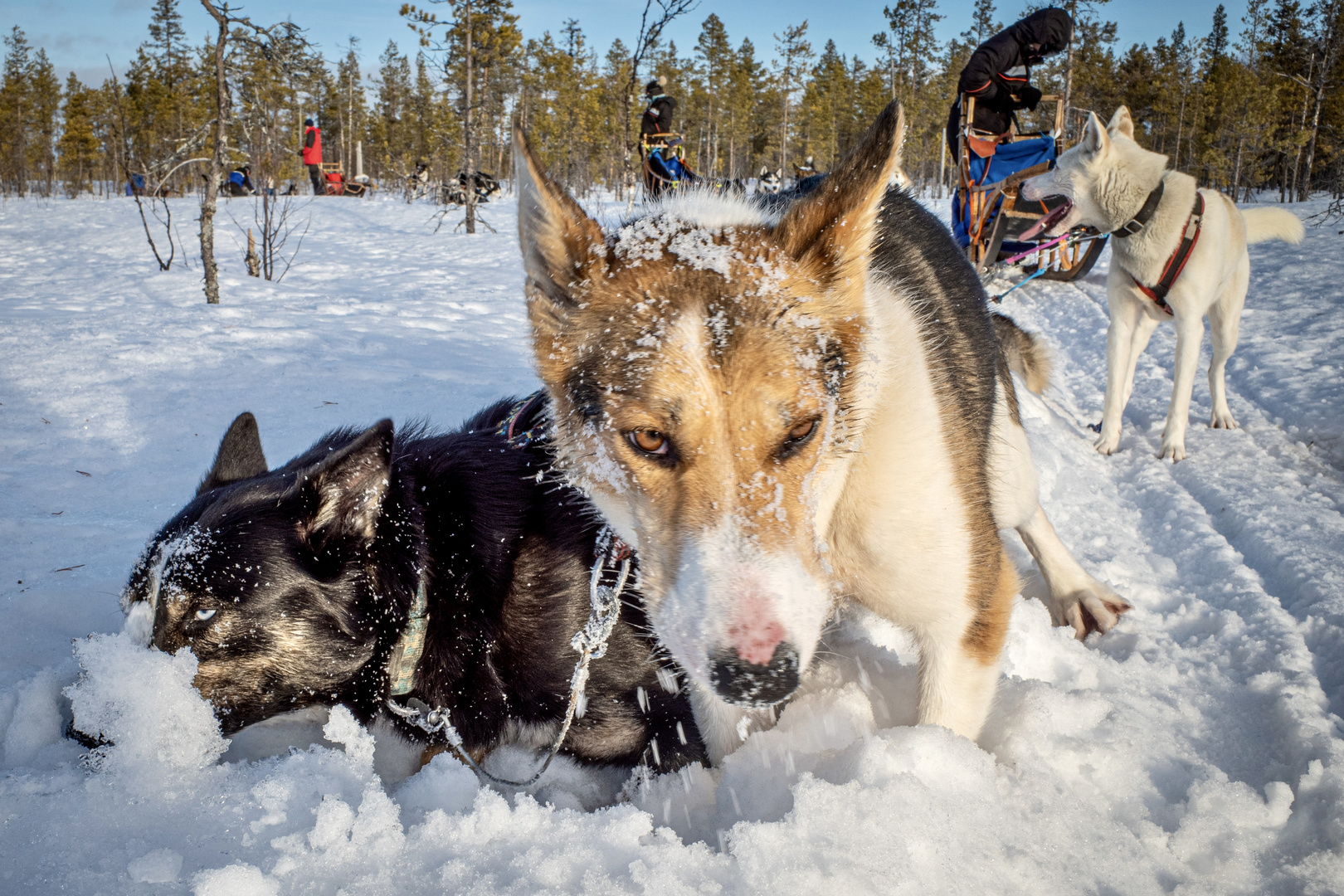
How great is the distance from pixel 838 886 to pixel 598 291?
56.3 inches

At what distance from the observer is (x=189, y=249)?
14.1 m

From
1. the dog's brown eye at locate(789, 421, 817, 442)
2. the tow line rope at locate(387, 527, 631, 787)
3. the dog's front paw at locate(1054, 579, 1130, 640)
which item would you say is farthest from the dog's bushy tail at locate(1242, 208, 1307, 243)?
the tow line rope at locate(387, 527, 631, 787)

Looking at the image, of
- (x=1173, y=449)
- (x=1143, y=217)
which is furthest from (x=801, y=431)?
(x=1143, y=217)

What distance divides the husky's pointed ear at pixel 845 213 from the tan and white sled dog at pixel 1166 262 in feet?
12.3

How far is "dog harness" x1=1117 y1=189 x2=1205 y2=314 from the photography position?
4.60 metres

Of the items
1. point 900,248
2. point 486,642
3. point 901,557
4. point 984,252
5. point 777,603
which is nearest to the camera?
point 777,603

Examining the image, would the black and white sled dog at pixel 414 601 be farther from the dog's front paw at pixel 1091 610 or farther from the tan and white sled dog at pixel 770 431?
the dog's front paw at pixel 1091 610

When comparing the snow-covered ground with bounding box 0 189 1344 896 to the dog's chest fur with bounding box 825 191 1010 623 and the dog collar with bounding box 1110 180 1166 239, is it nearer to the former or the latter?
the dog's chest fur with bounding box 825 191 1010 623

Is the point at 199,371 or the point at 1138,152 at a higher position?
the point at 1138,152

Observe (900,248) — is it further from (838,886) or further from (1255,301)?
(1255,301)

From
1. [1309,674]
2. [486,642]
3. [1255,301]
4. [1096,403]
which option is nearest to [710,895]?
[486,642]

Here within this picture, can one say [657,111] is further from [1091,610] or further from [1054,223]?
[1091,610]

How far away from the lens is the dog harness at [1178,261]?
4598 millimetres

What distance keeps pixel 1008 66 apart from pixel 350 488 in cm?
966
